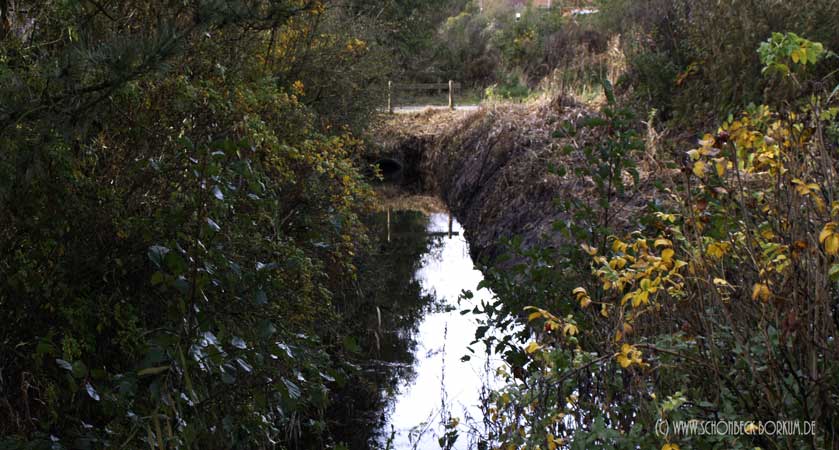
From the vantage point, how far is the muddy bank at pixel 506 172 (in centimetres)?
1008

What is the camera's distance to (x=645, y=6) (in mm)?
17953

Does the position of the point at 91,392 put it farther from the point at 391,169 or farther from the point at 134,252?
the point at 391,169

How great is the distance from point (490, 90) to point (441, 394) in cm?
1139

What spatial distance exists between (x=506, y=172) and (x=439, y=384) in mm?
5566

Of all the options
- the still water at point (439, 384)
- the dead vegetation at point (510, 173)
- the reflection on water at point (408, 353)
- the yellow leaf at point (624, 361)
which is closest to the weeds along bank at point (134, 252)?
the reflection on water at point (408, 353)

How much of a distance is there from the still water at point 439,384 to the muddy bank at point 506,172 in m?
0.91

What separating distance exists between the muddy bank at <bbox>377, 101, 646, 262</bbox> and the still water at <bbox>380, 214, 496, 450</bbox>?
91 cm

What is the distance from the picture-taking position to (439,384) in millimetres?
7703

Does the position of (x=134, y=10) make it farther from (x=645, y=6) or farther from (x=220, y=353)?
(x=645, y=6)

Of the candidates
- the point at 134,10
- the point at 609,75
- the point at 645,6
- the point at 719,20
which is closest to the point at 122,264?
the point at 134,10

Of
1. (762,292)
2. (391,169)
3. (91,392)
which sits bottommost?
(391,169)

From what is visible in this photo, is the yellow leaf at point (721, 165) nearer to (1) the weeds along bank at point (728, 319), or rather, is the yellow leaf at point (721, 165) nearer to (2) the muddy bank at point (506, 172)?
(1) the weeds along bank at point (728, 319)

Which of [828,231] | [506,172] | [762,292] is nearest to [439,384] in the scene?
[762,292]

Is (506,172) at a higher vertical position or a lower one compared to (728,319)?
lower
